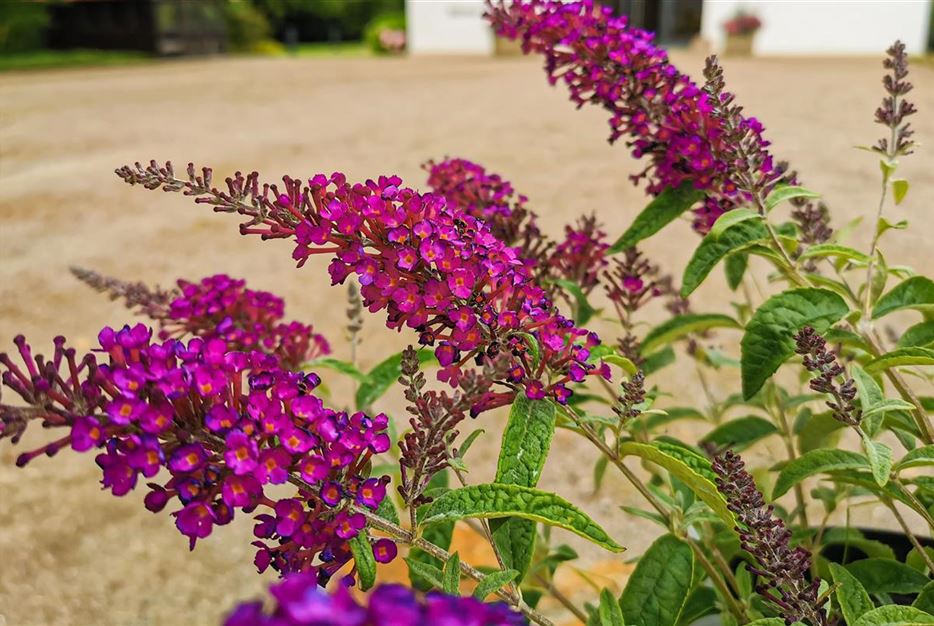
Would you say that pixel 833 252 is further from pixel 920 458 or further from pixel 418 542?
pixel 418 542

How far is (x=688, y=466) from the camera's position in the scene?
733 mm

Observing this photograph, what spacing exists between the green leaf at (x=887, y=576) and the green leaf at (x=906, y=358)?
0.84 feet

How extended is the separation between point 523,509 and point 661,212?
18.6 inches

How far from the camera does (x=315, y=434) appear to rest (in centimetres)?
59

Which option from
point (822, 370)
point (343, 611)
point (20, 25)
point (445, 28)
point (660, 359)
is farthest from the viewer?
point (445, 28)

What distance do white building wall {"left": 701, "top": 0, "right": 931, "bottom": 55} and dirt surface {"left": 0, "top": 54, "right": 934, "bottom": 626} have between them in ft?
13.6

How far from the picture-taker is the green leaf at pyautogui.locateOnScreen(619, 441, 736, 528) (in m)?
0.71

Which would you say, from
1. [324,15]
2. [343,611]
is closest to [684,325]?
[343,611]

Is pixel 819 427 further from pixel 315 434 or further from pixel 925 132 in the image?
pixel 925 132

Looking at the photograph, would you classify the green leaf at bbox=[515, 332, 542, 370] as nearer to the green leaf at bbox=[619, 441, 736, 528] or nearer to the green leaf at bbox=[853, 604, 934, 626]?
the green leaf at bbox=[619, 441, 736, 528]

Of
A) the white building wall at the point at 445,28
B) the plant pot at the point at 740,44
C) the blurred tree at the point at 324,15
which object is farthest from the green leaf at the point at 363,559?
the blurred tree at the point at 324,15

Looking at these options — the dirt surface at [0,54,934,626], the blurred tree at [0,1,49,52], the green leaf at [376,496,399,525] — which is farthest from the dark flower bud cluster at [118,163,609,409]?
the blurred tree at [0,1,49,52]

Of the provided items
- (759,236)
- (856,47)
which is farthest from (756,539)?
(856,47)

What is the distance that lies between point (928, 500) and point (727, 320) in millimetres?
294
